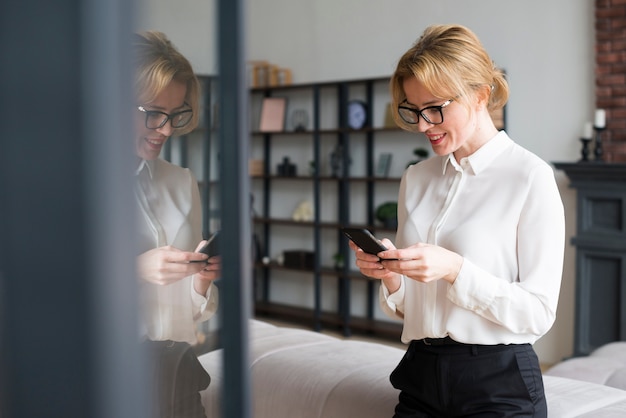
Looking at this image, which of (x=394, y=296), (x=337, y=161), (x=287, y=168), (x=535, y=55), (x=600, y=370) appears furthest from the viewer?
(x=287, y=168)

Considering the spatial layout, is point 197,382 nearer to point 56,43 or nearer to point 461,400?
point 56,43

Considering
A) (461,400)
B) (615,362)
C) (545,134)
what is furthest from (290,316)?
(461,400)

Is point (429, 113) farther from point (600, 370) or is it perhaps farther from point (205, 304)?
point (600, 370)

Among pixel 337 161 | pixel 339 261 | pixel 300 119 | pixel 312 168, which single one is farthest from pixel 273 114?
pixel 339 261

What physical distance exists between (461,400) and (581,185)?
160 inches

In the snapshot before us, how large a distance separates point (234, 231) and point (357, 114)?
20.7 feet

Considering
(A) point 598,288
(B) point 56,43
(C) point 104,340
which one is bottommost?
(A) point 598,288

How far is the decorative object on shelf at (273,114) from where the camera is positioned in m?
7.38

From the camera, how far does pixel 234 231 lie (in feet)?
1.64

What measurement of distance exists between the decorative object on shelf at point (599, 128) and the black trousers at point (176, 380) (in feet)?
17.1

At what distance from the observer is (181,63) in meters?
0.50

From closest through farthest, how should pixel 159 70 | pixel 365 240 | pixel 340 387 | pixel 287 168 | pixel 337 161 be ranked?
pixel 159 70 < pixel 365 240 < pixel 340 387 < pixel 337 161 < pixel 287 168

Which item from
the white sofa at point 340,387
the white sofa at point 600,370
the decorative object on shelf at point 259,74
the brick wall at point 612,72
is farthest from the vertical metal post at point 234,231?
the decorative object on shelf at point 259,74

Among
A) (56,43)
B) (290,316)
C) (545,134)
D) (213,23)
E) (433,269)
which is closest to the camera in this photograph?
(56,43)
